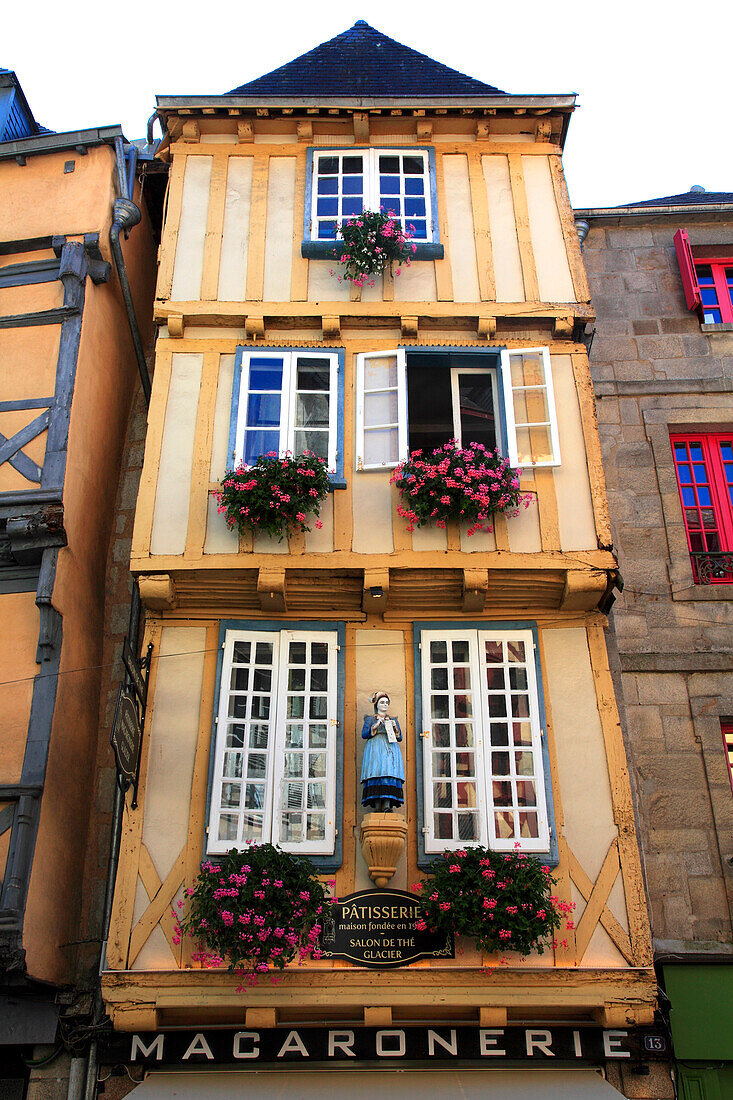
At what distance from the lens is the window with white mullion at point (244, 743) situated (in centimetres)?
770

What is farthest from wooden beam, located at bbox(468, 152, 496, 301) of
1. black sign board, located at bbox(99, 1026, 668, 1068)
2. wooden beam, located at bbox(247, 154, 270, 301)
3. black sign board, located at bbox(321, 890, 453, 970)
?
black sign board, located at bbox(99, 1026, 668, 1068)

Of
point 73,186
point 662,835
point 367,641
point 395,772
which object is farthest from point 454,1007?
point 73,186

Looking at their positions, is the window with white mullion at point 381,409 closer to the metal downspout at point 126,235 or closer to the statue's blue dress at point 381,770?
the statue's blue dress at point 381,770

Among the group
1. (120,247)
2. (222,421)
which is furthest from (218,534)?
(120,247)

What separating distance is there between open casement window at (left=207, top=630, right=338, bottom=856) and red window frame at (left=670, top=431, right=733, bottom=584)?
3.67m

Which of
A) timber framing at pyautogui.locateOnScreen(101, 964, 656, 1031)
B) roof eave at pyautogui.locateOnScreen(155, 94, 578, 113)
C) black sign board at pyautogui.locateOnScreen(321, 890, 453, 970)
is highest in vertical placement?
roof eave at pyautogui.locateOnScreen(155, 94, 578, 113)

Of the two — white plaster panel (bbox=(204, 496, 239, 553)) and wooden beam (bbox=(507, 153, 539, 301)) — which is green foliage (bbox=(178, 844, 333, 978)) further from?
wooden beam (bbox=(507, 153, 539, 301))

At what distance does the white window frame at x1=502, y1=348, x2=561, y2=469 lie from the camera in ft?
28.9

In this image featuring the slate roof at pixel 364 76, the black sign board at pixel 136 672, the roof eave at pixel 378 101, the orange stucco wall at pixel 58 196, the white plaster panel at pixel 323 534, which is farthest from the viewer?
the slate roof at pixel 364 76

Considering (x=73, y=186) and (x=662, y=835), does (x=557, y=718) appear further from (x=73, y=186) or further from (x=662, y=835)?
(x=73, y=186)

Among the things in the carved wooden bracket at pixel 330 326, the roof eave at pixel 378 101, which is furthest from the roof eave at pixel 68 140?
the carved wooden bracket at pixel 330 326

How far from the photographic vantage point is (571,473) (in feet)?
29.2

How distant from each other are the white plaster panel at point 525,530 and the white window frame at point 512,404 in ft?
1.38

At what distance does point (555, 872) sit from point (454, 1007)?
1.21 metres
